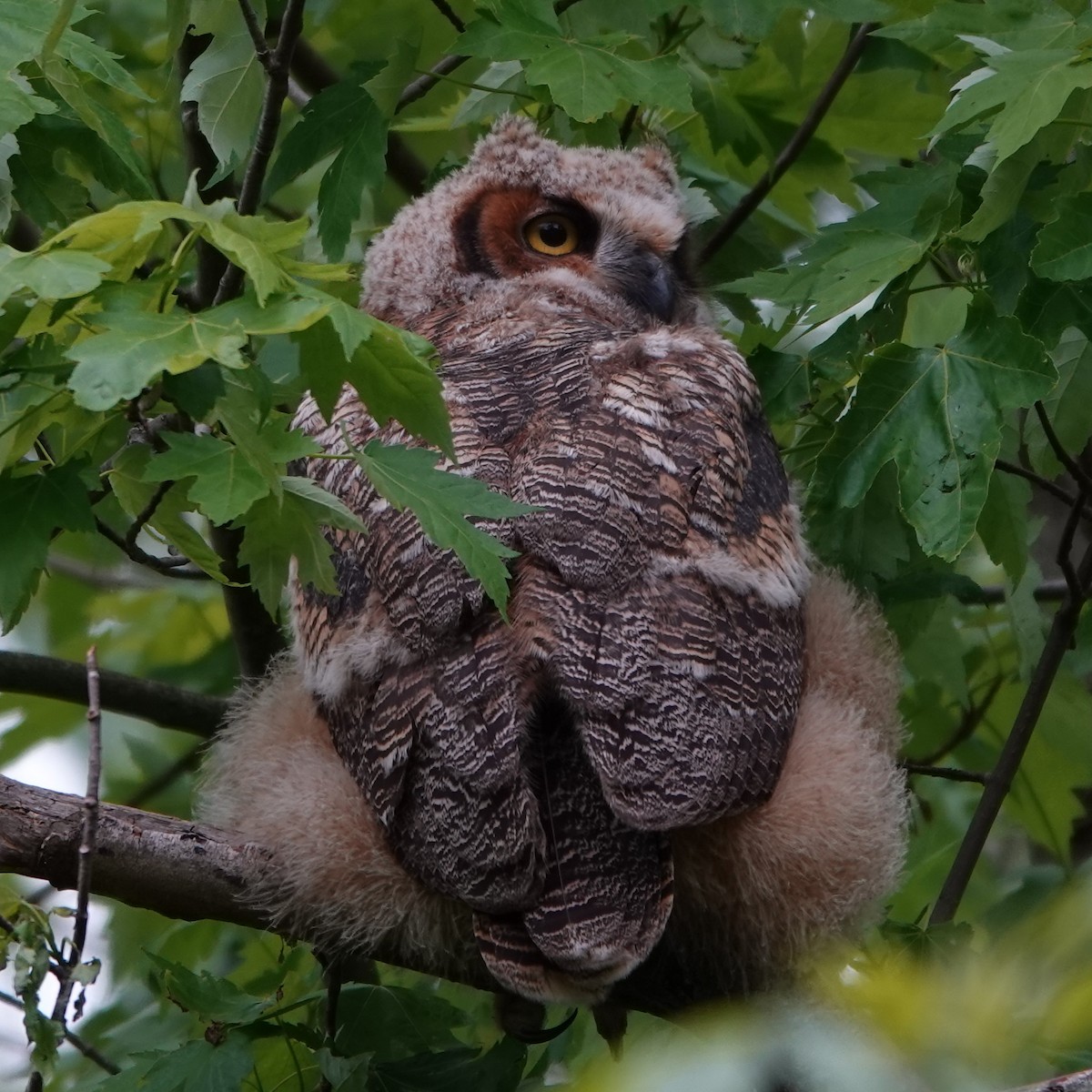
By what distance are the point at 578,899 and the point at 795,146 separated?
288 centimetres

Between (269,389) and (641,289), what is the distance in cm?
222

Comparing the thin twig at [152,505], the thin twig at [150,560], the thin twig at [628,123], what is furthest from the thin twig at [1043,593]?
the thin twig at [152,505]

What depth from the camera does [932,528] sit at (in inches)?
124

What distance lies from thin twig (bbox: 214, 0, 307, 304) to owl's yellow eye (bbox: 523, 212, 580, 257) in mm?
957

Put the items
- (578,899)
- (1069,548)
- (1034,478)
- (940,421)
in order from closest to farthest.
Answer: (578,899) < (940,421) < (1034,478) < (1069,548)

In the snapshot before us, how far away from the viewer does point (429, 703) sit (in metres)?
2.93

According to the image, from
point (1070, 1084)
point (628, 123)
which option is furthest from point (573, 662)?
point (628, 123)

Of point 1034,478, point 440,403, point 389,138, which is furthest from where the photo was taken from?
point 389,138

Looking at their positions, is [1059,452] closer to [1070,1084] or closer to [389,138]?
[1070,1084]

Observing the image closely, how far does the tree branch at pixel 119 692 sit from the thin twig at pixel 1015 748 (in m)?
2.07

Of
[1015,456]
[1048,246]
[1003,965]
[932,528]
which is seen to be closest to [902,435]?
[932,528]

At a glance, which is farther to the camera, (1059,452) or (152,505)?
(1059,452)

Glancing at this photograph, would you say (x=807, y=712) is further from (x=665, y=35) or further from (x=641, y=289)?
(x=665, y=35)

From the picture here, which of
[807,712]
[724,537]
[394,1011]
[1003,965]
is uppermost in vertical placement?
[1003,965]
